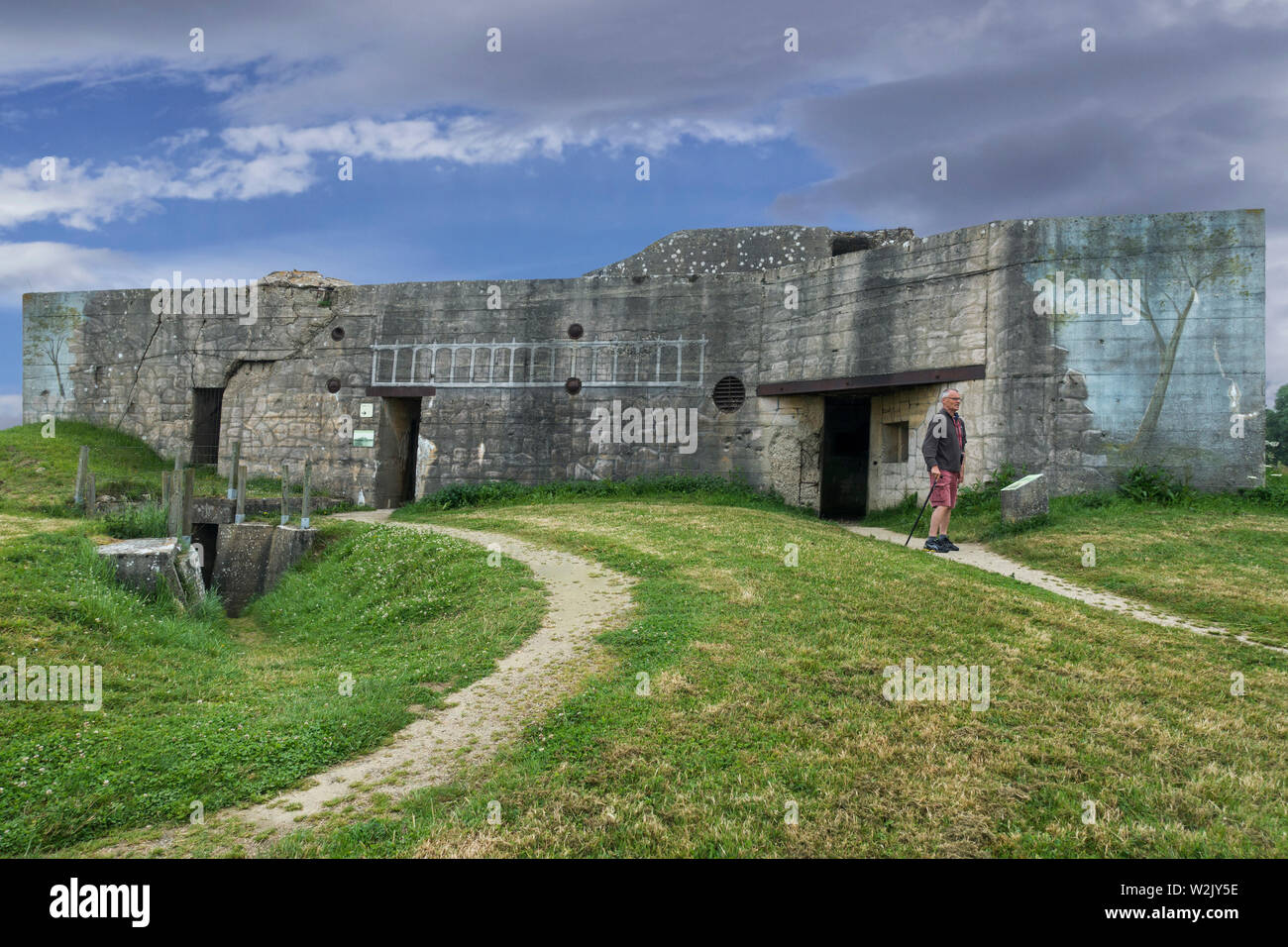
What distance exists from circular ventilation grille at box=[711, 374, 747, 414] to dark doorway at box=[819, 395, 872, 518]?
8.14 feet

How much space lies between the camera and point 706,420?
16.8 metres

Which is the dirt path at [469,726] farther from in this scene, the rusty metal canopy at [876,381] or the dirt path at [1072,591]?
the rusty metal canopy at [876,381]

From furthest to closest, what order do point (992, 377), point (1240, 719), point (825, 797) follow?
1. point (992, 377)
2. point (1240, 719)
3. point (825, 797)

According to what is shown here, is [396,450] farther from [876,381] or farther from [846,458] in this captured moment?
[876,381]

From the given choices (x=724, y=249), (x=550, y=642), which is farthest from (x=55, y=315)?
(x=550, y=642)

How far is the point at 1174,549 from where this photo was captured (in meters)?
9.76

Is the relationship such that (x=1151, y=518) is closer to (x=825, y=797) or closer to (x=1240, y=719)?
(x=1240, y=719)

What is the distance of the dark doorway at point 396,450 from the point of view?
18.5 m

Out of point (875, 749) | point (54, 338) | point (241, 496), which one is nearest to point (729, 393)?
point (241, 496)

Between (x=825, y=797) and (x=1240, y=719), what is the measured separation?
9.76ft

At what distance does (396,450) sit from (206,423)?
18.6 ft

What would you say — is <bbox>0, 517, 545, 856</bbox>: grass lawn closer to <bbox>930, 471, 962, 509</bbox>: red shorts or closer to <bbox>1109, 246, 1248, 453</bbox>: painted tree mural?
<bbox>930, 471, 962, 509</bbox>: red shorts

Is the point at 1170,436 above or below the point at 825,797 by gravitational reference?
above

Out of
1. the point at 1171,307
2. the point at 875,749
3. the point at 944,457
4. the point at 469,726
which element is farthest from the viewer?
the point at 1171,307
